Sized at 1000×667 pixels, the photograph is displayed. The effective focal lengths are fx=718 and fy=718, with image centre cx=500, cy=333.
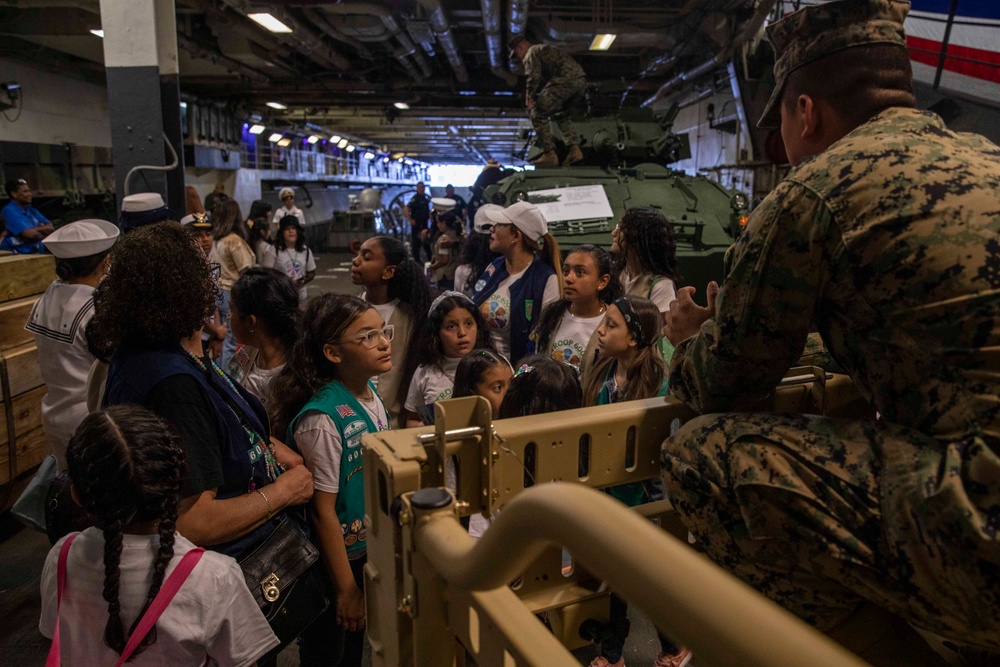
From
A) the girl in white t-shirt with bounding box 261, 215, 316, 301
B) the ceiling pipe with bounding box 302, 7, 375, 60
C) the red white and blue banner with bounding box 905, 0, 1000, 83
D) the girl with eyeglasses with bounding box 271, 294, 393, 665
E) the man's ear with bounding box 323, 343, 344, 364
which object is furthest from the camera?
the ceiling pipe with bounding box 302, 7, 375, 60

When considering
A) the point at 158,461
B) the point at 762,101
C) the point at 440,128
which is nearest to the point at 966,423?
the point at 158,461

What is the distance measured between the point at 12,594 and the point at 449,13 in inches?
394

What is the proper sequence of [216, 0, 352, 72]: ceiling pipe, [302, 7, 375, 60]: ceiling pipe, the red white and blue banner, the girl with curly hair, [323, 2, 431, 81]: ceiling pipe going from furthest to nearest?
[302, 7, 375, 60]: ceiling pipe, [323, 2, 431, 81]: ceiling pipe, [216, 0, 352, 72]: ceiling pipe, the red white and blue banner, the girl with curly hair

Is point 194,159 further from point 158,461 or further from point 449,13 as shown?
point 158,461

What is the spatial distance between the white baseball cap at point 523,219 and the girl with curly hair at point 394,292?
0.76 meters

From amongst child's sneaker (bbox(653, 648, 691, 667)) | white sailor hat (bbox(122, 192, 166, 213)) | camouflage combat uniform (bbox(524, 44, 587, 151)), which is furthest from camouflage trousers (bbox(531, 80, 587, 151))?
child's sneaker (bbox(653, 648, 691, 667))

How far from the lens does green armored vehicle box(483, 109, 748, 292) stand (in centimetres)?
670

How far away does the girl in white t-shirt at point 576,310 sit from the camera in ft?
11.7

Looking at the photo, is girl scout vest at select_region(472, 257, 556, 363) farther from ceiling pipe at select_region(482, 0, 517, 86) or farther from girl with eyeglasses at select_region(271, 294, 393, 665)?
ceiling pipe at select_region(482, 0, 517, 86)

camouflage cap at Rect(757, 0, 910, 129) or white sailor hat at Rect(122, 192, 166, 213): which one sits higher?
camouflage cap at Rect(757, 0, 910, 129)

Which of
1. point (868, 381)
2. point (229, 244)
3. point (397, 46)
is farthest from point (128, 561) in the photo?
point (397, 46)

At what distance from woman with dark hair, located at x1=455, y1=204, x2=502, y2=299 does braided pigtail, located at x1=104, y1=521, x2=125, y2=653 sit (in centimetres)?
376

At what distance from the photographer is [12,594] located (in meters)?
3.37

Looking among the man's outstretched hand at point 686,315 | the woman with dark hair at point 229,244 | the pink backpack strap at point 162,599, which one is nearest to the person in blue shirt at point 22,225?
the woman with dark hair at point 229,244
